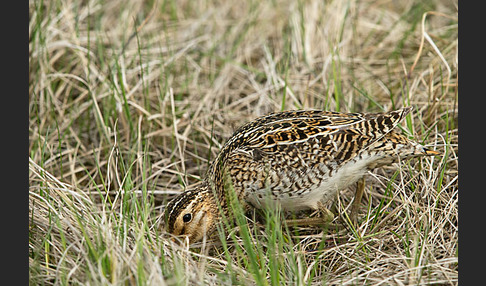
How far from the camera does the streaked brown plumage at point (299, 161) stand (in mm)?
3895

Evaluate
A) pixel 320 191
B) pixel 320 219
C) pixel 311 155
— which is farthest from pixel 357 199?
pixel 311 155

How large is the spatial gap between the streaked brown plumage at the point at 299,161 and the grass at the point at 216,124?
22 cm

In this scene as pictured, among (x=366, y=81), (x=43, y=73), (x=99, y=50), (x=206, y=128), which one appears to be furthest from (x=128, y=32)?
(x=366, y=81)

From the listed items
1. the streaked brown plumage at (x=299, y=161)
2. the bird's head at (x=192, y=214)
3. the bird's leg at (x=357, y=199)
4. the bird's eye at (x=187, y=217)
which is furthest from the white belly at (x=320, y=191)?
the bird's eye at (x=187, y=217)

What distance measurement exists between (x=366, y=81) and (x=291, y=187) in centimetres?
208

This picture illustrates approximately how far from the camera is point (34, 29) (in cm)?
544

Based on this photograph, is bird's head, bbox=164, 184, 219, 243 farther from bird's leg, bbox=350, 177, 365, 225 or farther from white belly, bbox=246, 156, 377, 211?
bird's leg, bbox=350, 177, 365, 225

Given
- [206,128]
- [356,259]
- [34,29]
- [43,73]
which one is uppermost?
[34,29]

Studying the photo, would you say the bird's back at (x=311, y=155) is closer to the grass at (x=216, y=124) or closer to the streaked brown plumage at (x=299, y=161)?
the streaked brown plumage at (x=299, y=161)

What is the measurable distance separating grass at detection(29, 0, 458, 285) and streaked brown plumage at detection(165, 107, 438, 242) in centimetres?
22

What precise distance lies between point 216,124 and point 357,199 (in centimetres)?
154

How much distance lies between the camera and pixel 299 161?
3.88 metres

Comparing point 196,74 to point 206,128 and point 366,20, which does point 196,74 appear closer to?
point 206,128

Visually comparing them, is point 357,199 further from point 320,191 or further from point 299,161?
point 299,161
